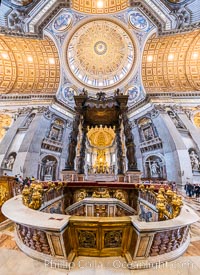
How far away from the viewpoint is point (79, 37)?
1641 centimetres

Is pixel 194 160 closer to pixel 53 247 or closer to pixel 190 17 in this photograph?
pixel 190 17

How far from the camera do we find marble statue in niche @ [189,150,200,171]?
12.6 meters

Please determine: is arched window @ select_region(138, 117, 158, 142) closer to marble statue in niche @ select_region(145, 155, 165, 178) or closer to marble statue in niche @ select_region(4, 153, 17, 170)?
marble statue in niche @ select_region(145, 155, 165, 178)

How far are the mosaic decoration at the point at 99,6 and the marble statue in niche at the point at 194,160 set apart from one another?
14766mm

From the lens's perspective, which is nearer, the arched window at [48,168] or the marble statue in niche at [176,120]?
the marble statue in niche at [176,120]

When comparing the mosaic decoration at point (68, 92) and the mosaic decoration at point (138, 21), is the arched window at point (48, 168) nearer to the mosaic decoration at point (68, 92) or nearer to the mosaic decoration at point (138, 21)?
the mosaic decoration at point (68, 92)

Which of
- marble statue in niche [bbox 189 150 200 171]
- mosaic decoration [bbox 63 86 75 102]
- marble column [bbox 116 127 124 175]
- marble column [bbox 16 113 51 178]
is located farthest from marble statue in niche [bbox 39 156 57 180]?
marble statue in niche [bbox 189 150 200 171]

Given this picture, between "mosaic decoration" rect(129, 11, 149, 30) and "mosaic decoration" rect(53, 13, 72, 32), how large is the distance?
5.99 metres

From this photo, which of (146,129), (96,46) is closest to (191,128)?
(146,129)

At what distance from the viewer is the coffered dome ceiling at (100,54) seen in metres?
16.0

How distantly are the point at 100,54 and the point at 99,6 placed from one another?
17.1 ft

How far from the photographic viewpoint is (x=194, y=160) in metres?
12.9

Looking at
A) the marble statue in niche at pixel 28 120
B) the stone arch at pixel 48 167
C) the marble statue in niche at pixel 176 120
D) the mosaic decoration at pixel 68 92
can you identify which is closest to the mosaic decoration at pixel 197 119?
the marble statue in niche at pixel 176 120

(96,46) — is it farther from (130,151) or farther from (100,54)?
(130,151)
